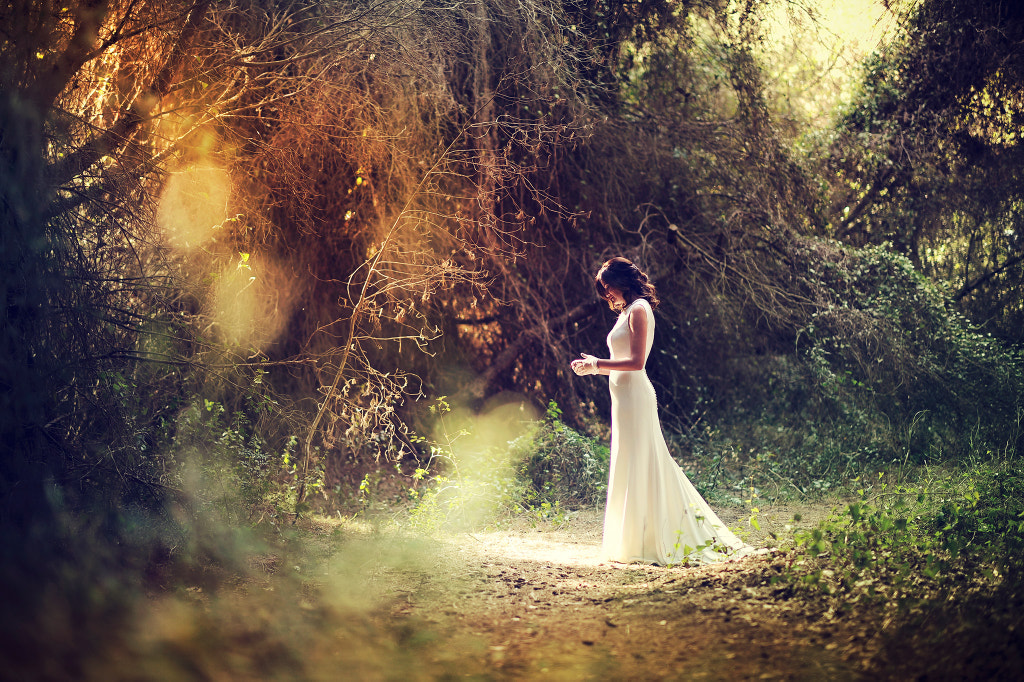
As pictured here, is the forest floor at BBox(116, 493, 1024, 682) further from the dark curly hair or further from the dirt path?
the dark curly hair

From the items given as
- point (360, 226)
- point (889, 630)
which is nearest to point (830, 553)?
point (889, 630)

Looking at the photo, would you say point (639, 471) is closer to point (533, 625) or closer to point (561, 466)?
point (533, 625)

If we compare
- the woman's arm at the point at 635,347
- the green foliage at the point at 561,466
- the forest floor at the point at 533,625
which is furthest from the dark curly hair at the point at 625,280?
the green foliage at the point at 561,466

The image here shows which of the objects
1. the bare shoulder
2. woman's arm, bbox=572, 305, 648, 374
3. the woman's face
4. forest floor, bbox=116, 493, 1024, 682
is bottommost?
forest floor, bbox=116, 493, 1024, 682

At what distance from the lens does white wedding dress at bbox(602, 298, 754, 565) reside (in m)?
5.22

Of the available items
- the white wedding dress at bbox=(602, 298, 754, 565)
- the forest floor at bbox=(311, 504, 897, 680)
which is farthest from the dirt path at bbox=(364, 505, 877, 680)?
the white wedding dress at bbox=(602, 298, 754, 565)

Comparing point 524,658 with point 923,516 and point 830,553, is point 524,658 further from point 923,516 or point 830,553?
point 923,516

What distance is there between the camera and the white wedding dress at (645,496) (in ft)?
17.1

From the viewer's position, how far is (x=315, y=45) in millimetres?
6531

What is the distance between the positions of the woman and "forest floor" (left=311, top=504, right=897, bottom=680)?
0.26m

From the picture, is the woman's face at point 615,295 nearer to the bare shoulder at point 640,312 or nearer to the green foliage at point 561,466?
the bare shoulder at point 640,312

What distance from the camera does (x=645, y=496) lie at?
17.3ft

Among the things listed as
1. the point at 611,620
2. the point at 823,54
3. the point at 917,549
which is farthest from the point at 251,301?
the point at 823,54

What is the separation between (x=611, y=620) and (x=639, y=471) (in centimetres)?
146
